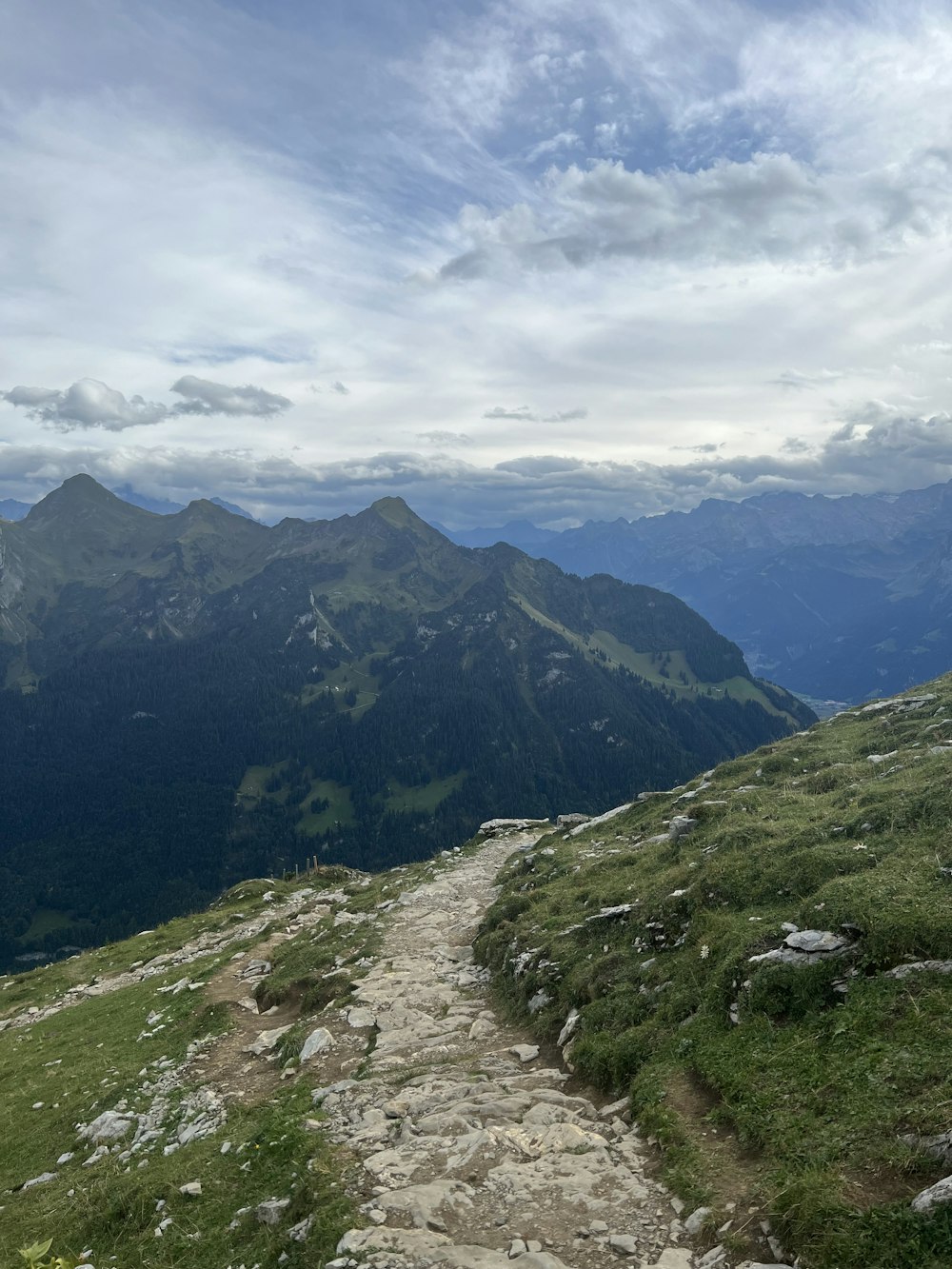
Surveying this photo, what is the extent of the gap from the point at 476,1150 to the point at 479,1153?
0.31 feet

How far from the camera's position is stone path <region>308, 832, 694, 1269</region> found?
397 inches

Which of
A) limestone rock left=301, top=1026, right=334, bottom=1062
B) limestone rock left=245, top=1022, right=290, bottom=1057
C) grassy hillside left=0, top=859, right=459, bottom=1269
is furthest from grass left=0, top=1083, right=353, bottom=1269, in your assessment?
limestone rock left=245, top=1022, right=290, bottom=1057

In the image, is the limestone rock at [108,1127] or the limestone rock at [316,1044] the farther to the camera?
the limestone rock at [316,1044]

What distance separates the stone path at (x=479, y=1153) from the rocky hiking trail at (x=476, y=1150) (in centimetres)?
2

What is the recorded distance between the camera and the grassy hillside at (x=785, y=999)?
31.3ft

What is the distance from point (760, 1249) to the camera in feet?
29.9

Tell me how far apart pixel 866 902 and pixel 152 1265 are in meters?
16.1

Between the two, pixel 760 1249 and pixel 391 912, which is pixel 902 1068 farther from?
pixel 391 912

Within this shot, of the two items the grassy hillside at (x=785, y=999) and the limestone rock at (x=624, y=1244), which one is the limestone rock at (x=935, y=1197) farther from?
the limestone rock at (x=624, y=1244)

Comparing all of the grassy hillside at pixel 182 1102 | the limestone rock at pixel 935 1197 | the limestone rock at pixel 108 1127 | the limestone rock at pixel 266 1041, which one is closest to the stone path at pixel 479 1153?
the grassy hillside at pixel 182 1102

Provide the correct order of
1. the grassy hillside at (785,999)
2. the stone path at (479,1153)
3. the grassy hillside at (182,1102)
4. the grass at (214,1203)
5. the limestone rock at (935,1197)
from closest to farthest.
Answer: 1. the limestone rock at (935,1197)
2. the grassy hillside at (785,999)
3. the stone path at (479,1153)
4. the grass at (214,1203)
5. the grassy hillside at (182,1102)

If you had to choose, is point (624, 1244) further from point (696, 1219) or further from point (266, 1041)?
point (266, 1041)

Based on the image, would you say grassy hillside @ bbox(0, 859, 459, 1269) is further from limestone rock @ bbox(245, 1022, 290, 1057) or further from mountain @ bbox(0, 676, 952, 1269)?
limestone rock @ bbox(245, 1022, 290, 1057)

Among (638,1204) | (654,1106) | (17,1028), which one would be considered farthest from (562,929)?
(17,1028)
